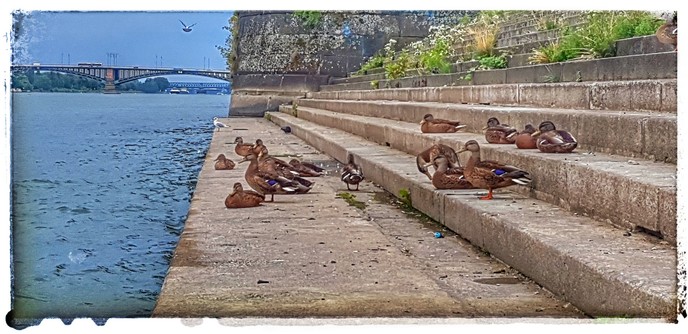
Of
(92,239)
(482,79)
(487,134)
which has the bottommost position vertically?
(92,239)

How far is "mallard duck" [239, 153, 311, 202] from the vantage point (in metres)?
5.82

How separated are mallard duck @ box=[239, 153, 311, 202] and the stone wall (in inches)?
702

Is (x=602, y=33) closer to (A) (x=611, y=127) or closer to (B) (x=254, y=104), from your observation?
(A) (x=611, y=127)

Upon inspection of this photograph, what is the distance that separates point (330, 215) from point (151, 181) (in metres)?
3.93

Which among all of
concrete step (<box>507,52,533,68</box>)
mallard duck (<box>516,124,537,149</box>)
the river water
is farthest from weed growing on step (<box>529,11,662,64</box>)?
the river water

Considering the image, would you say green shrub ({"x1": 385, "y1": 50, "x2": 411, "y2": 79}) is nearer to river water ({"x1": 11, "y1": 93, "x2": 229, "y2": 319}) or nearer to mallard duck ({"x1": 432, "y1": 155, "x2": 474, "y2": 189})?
river water ({"x1": 11, "y1": 93, "x2": 229, "y2": 319})

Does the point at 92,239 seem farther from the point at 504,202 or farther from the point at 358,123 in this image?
the point at 358,123

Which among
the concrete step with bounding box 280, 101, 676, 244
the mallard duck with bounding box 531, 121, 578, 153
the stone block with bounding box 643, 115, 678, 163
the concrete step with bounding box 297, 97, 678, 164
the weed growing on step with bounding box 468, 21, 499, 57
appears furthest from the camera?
the weed growing on step with bounding box 468, 21, 499, 57

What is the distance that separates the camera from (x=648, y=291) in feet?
8.25

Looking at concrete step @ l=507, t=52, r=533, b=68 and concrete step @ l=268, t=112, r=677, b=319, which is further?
concrete step @ l=507, t=52, r=533, b=68

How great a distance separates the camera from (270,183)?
5883 mm

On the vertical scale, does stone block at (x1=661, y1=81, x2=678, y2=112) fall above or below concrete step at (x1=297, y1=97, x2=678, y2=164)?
above

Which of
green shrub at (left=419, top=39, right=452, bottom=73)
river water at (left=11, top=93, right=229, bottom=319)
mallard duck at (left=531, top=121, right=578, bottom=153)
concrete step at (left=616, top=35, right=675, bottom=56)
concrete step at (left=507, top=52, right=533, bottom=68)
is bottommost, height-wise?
river water at (left=11, top=93, right=229, bottom=319)
